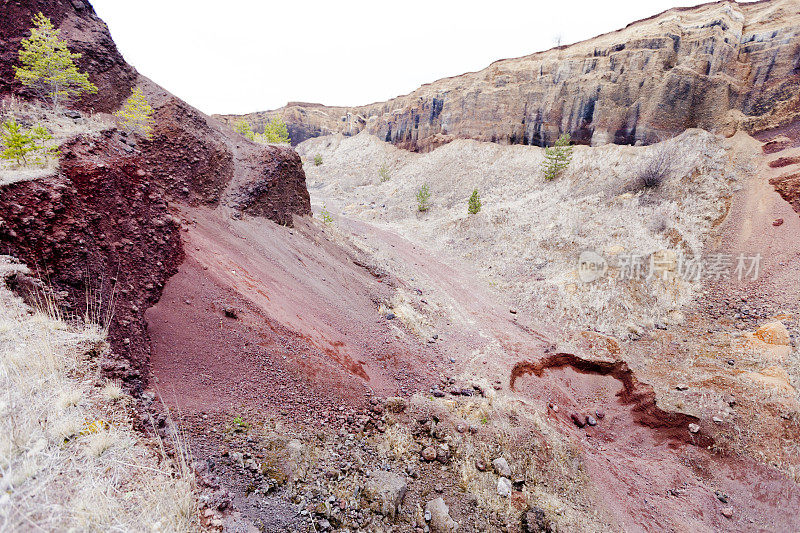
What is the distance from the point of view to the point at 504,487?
202 inches

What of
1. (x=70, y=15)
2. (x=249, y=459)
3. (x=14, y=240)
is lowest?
(x=249, y=459)

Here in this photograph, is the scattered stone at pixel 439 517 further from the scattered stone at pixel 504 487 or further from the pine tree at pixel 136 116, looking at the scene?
the pine tree at pixel 136 116

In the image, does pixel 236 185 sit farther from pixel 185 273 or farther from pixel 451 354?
pixel 451 354

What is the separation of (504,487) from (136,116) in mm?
12930

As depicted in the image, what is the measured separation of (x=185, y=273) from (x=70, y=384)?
376cm

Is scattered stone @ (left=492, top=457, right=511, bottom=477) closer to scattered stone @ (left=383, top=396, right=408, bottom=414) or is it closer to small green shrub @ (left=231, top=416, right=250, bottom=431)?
scattered stone @ (left=383, top=396, right=408, bottom=414)

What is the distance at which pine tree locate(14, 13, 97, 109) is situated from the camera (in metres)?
7.15

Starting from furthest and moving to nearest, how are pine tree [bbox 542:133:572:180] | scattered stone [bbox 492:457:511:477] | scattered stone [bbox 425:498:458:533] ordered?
pine tree [bbox 542:133:572:180] < scattered stone [bbox 492:457:511:477] < scattered stone [bbox 425:498:458:533]

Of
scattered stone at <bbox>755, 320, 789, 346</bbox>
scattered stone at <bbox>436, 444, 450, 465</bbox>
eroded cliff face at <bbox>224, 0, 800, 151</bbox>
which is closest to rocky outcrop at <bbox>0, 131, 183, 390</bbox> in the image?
scattered stone at <bbox>436, 444, 450, 465</bbox>

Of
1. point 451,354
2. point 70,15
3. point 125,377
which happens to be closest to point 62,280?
point 125,377

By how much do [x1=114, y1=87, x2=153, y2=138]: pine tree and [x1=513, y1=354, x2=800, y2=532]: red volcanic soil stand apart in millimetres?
13326

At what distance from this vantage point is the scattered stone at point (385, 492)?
163 inches

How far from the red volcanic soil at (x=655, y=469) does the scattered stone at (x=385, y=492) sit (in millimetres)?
4170

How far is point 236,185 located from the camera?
423 inches
